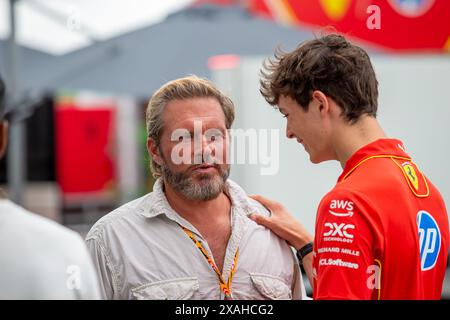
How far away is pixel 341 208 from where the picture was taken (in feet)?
6.64

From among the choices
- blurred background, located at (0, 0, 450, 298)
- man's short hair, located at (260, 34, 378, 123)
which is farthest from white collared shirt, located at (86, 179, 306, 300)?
blurred background, located at (0, 0, 450, 298)

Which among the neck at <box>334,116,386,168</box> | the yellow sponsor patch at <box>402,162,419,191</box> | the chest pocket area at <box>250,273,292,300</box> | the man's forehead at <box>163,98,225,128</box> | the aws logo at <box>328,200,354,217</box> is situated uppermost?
the man's forehead at <box>163,98,225,128</box>

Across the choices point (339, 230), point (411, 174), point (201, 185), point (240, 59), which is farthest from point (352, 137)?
point (240, 59)

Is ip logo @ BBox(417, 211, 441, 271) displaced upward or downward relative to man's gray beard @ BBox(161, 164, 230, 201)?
downward

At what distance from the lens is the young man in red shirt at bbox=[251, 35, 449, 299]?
201cm

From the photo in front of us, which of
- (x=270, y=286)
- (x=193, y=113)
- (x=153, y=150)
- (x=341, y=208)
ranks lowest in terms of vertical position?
(x=270, y=286)

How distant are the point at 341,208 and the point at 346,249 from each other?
0.31 feet

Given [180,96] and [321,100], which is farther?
[180,96]

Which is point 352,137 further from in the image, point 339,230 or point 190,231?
point 190,231

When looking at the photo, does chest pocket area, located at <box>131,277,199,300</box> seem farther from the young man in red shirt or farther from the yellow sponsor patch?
the yellow sponsor patch

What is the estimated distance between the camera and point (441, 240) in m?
2.18

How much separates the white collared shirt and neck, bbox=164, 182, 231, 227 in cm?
3
